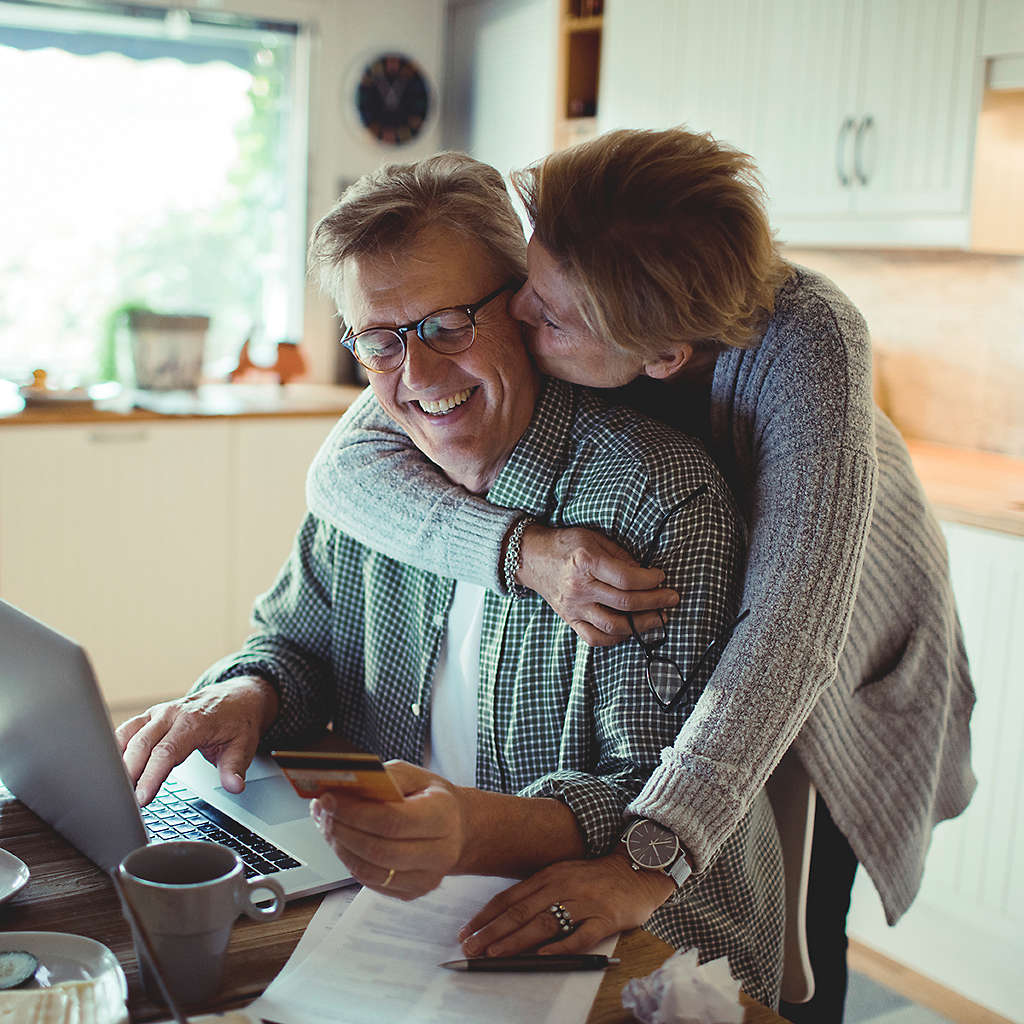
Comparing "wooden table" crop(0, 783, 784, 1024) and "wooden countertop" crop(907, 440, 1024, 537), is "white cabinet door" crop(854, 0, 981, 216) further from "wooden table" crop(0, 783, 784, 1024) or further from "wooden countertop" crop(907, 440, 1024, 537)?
"wooden table" crop(0, 783, 784, 1024)

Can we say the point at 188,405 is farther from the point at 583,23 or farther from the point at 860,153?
the point at 860,153

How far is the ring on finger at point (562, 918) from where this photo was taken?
3.21 ft

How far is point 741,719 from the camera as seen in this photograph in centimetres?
112

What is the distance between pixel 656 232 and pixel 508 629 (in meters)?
0.49

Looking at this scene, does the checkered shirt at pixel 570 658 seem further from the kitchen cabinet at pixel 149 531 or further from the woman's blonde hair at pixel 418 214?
the kitchen cabinet at pixel 149 531

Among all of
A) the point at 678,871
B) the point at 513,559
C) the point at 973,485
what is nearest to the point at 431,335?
the point at 513,559

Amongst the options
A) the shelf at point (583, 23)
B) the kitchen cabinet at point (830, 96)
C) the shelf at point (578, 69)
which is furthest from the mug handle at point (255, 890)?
the shelf at point (583, 23)

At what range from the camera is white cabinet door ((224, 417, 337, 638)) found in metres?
3.73

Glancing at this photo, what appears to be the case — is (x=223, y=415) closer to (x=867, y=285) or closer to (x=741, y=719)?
(x=867, y=285)

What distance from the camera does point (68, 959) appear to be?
3.01ft

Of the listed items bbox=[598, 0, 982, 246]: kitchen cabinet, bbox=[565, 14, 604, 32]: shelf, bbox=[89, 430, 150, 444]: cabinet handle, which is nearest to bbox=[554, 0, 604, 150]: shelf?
bbox=[565, 14, 604, 32]: shelf

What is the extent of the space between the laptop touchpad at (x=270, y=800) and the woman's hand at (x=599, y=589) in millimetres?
337

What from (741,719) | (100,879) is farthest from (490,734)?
(100,879)

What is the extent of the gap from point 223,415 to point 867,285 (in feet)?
6.28
